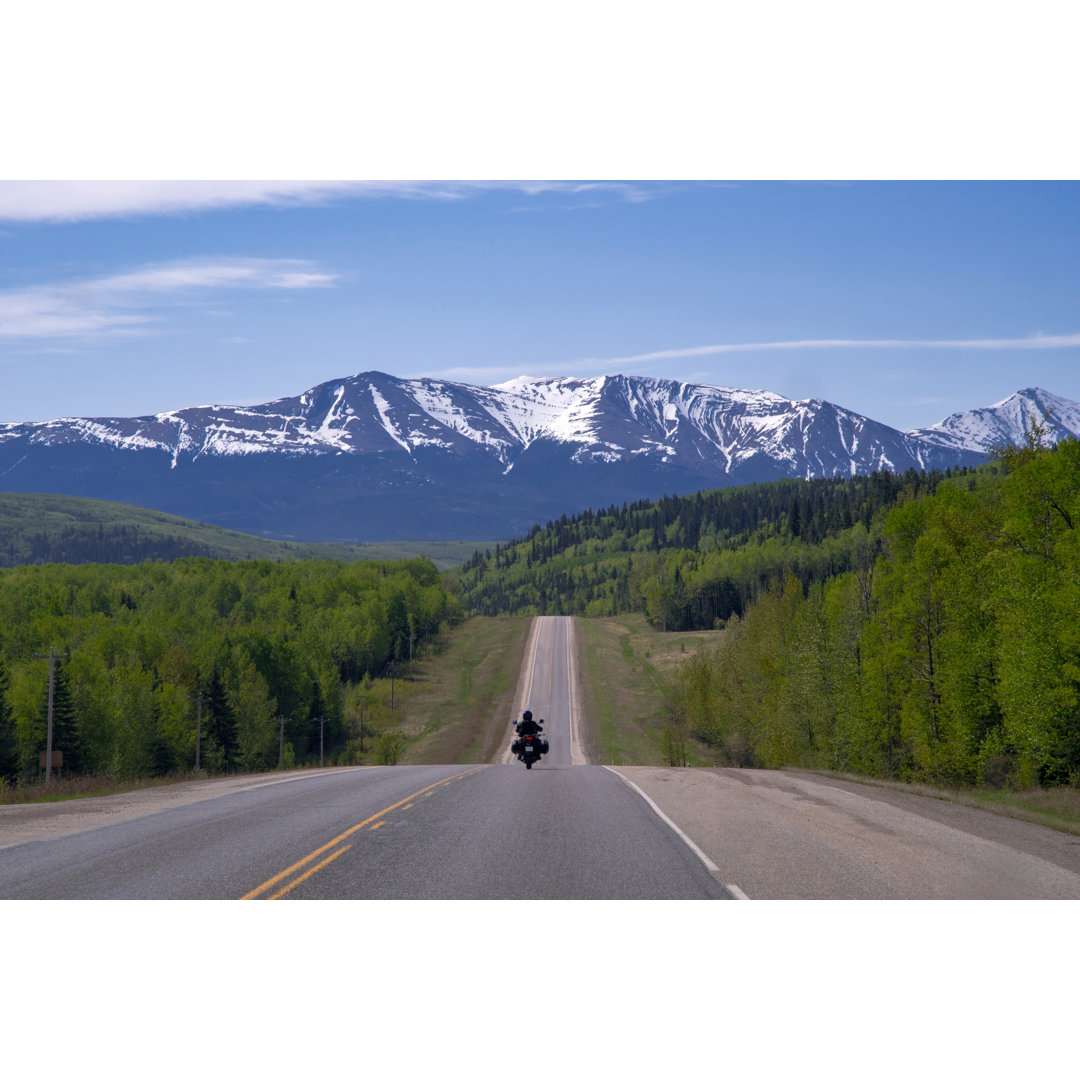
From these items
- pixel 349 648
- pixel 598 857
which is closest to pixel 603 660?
pixel 349 648

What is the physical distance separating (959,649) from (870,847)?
23438 mm

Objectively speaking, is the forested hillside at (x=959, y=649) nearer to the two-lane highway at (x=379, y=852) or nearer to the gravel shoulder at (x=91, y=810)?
the two-lane highway at (x=379, y=852)

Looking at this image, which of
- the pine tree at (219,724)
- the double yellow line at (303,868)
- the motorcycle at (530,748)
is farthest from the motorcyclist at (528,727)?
the pine tree at (219,724)

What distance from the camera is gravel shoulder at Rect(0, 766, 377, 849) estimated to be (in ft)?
55.5

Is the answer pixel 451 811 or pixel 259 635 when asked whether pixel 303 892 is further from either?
pixel 259 635

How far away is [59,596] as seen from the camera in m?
134

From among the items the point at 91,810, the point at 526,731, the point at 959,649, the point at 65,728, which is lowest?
the point at 65,728

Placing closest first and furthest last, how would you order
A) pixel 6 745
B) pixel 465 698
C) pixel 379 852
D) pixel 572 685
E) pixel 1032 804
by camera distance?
1. pixel 379 852
2. pixel 1032 804
3. pixel 6 745
4. pixel 465 698
5. pixel 572 685

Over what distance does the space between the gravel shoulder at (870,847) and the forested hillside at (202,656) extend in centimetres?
4737

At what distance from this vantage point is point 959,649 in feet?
117

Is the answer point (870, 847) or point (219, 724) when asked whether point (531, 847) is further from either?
point (219, 724)

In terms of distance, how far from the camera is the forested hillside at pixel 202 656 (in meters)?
70.2

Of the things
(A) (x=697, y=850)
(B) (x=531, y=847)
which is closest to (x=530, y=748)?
(B) (x=531, y=847)

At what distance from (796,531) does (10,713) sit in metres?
150
